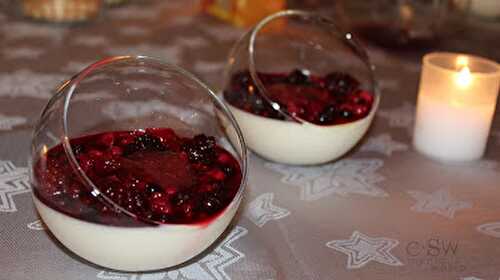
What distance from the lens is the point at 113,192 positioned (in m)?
0.64

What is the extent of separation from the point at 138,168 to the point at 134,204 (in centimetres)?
7

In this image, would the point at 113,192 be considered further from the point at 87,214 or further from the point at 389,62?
the point at 389,62

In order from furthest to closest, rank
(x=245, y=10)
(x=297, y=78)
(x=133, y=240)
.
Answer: (x=245, y=10) → (x=297, y=78) → (x=133, y=240)

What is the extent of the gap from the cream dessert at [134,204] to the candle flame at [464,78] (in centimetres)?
44

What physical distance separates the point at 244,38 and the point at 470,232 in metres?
0.46

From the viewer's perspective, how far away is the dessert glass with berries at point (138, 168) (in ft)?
2.07

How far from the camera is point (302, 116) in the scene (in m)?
→ 0.90

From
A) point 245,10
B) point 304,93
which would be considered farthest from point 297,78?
point 245,10

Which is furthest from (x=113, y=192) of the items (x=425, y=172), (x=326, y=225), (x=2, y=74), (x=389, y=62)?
(x=389, y=62)

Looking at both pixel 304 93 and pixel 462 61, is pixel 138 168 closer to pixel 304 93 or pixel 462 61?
pixel 304 93

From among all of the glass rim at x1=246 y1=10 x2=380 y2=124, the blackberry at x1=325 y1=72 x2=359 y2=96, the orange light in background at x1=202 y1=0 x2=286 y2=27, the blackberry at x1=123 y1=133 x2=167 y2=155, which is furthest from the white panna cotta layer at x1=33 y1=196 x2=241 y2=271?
the orange light in background at x1=202 y1=0 x2=286 y2=27

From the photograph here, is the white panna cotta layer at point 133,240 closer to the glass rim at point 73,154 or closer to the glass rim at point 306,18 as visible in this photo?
→ the glass rim at point 73,154

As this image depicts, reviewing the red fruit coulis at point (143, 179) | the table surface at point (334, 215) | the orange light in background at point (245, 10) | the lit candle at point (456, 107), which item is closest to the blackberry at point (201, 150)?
the red fruit coulis at point (143, 179)

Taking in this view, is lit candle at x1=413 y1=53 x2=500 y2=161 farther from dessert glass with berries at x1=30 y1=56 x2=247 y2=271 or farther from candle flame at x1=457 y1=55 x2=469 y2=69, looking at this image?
dessert glass with berries at x1=30 y1=56 x2=247 y2=271
